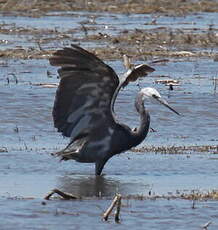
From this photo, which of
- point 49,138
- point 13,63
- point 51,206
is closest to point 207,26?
point 13,63

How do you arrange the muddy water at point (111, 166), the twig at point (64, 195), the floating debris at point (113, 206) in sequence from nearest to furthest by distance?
1. the floating debris at point (113, 206)
2. the muddy water at point (111, 166)
3. the twig at point (64, 195)

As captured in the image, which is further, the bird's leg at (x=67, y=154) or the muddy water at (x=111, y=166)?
the bird's leg at (x=67, y=154)

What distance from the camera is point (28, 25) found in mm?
30328

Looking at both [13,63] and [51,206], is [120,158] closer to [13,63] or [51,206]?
[51,206]

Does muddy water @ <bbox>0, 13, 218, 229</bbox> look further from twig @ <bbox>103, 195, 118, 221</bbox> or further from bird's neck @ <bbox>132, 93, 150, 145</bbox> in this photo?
bird's neck @ <bbox>132, 93, 150, 145</bbox>

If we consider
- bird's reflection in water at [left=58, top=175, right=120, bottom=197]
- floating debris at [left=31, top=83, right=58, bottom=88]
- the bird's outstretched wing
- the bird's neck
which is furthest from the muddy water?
the bird's outstretched wing

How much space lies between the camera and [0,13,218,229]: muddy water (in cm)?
971

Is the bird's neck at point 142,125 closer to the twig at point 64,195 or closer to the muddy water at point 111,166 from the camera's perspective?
the muddy water at point 111,166

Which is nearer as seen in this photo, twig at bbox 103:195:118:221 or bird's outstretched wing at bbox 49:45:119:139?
twig at bbox 103:195:118:221

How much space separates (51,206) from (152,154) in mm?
3395

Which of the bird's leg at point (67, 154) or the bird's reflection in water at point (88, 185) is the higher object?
the bird's leg at point (67, 154)

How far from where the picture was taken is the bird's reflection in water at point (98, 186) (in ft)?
36.2

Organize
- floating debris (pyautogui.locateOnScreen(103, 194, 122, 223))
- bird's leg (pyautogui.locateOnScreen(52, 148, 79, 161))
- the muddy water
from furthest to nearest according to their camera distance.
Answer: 1. bird's leg (pyautogui.locateOnScreen(52, 148, 79, 161))
2. the muddy water
3. floating debris (pyautogui.locateOnScreen(103, 194, 122, 223))

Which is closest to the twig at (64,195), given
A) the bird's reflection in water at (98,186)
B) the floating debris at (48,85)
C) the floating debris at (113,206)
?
the bird's reflection in water at (98,186)
